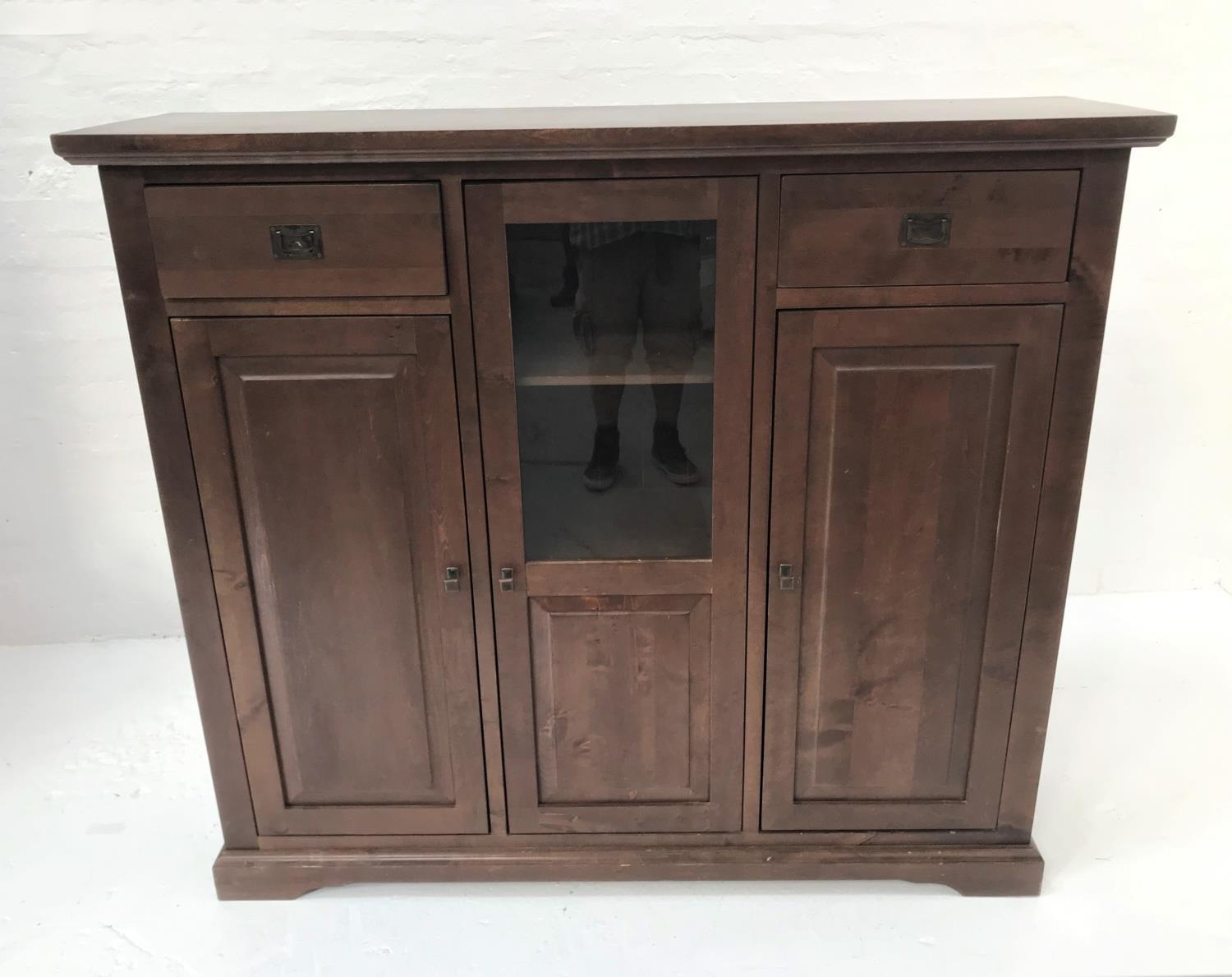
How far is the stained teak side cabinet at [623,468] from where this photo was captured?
50.8 inches

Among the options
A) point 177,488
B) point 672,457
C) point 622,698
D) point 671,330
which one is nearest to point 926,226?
point 671,330

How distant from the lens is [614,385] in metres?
1.43

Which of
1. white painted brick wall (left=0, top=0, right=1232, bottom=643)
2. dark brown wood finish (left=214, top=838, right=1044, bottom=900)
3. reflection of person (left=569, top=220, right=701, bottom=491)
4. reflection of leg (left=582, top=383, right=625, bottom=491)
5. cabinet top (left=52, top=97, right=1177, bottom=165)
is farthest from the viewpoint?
white painted brick wall (left=0, top=0, right=1232, bottom=643)

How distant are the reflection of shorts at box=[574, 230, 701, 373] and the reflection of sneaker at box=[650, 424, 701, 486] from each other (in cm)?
10

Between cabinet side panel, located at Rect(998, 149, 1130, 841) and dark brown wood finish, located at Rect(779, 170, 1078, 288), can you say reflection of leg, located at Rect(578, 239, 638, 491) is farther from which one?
cabinet side panel, located at Rect(998, 149, 1130, 841)

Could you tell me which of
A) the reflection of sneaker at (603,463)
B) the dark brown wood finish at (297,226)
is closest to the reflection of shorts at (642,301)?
the reflection of sneaker at (603,463)

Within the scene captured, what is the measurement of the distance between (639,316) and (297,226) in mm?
482

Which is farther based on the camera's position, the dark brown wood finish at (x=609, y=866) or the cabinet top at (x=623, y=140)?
the dark brown wood finish at (x=609, y=866)

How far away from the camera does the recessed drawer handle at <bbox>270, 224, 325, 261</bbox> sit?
1311mm

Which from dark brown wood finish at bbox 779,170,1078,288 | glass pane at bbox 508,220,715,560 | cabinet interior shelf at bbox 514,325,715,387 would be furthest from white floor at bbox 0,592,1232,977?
dark brown wood finish at bbox 779,170,1078,288

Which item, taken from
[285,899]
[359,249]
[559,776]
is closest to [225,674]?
[285,899]

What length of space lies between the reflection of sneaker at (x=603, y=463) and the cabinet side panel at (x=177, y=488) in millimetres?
584

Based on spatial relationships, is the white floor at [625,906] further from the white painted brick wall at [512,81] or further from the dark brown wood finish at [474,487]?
the white painted brick wall at [512,81]

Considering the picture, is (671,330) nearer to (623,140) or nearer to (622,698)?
(623,140)
